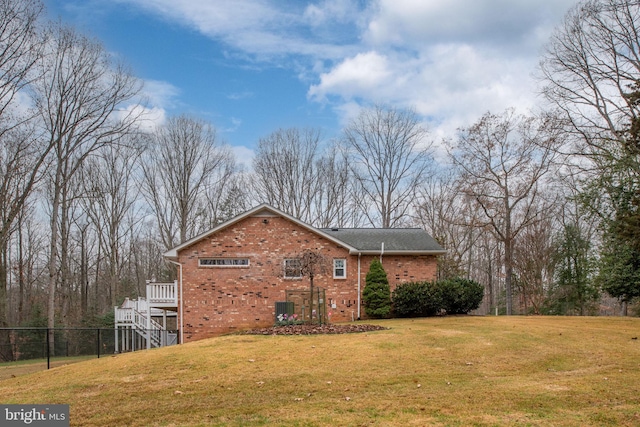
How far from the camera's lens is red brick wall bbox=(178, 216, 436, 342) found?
822 inches

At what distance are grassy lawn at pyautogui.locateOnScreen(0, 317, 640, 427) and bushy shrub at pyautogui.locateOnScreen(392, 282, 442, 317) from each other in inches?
251

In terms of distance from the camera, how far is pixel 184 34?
18719 mm

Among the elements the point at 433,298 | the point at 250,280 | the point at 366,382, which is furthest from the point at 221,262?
the point at 366,382

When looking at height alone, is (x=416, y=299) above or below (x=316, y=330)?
above

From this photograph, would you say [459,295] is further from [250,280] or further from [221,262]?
[221,262]

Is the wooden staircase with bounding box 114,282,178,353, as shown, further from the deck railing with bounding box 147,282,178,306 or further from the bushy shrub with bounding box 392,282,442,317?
the bushy shrub with bounding box 392,282,442,317

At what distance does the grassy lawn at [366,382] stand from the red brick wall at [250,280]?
234 inches

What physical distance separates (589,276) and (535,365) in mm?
22731

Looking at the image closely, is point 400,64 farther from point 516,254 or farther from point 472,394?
point 516,254

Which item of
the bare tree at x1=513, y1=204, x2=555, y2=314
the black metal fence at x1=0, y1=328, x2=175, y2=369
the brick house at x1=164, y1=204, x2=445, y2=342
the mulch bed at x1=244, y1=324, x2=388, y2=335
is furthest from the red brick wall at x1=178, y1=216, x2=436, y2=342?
the bare tree at x1=513, y1=204, x2=555, y2=314

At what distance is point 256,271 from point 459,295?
900cm

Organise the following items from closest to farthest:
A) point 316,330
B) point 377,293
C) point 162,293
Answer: point 316,330 < point 377,293 < point 162,293

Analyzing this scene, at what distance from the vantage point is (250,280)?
21266 millimetres

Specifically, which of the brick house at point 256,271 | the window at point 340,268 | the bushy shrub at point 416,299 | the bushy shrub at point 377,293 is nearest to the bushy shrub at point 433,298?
the bushy shrub at point 416,299
